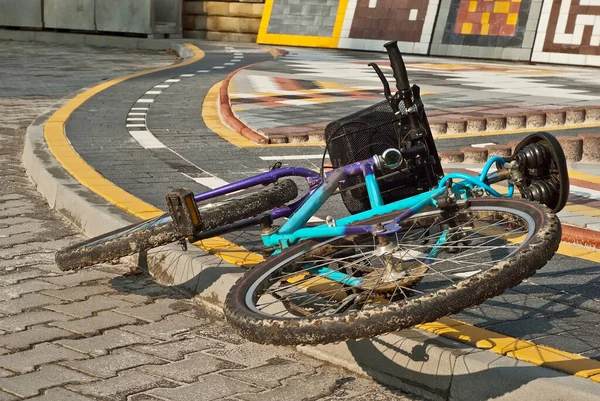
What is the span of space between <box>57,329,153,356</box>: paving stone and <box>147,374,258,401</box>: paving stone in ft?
1.81

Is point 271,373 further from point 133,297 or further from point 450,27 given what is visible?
point 450,27

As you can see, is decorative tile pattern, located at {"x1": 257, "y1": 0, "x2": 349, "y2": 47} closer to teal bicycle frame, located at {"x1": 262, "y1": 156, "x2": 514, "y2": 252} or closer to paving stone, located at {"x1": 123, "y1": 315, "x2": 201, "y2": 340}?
paving stone, located at {"x1": 123, "y1": 315, "x2": 201, "y2": 340}

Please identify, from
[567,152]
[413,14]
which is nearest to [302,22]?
[413,14]

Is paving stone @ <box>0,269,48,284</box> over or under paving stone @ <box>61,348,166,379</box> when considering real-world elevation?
under

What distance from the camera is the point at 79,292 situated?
535 cm

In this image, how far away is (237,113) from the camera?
472 inches

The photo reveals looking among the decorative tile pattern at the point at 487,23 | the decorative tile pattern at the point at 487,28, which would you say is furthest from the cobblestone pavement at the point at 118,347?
the decorative tile pattern at the point at 487,23

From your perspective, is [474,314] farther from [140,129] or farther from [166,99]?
[166,99]

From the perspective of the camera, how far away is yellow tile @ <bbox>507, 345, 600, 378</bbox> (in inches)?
147

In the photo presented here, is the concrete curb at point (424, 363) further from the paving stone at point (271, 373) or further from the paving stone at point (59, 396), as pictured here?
the paving stone at point (59, 396)

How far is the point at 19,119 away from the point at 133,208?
21.2 ft

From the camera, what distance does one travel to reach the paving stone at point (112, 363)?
421cm

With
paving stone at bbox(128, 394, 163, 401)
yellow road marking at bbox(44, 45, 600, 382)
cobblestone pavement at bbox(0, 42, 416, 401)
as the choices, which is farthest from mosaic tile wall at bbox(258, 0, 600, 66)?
paving stone at bbox(128, 394, 163, 401)

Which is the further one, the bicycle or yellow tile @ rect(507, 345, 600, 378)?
yellow tile @ rect(507, 345, 600, 378)
